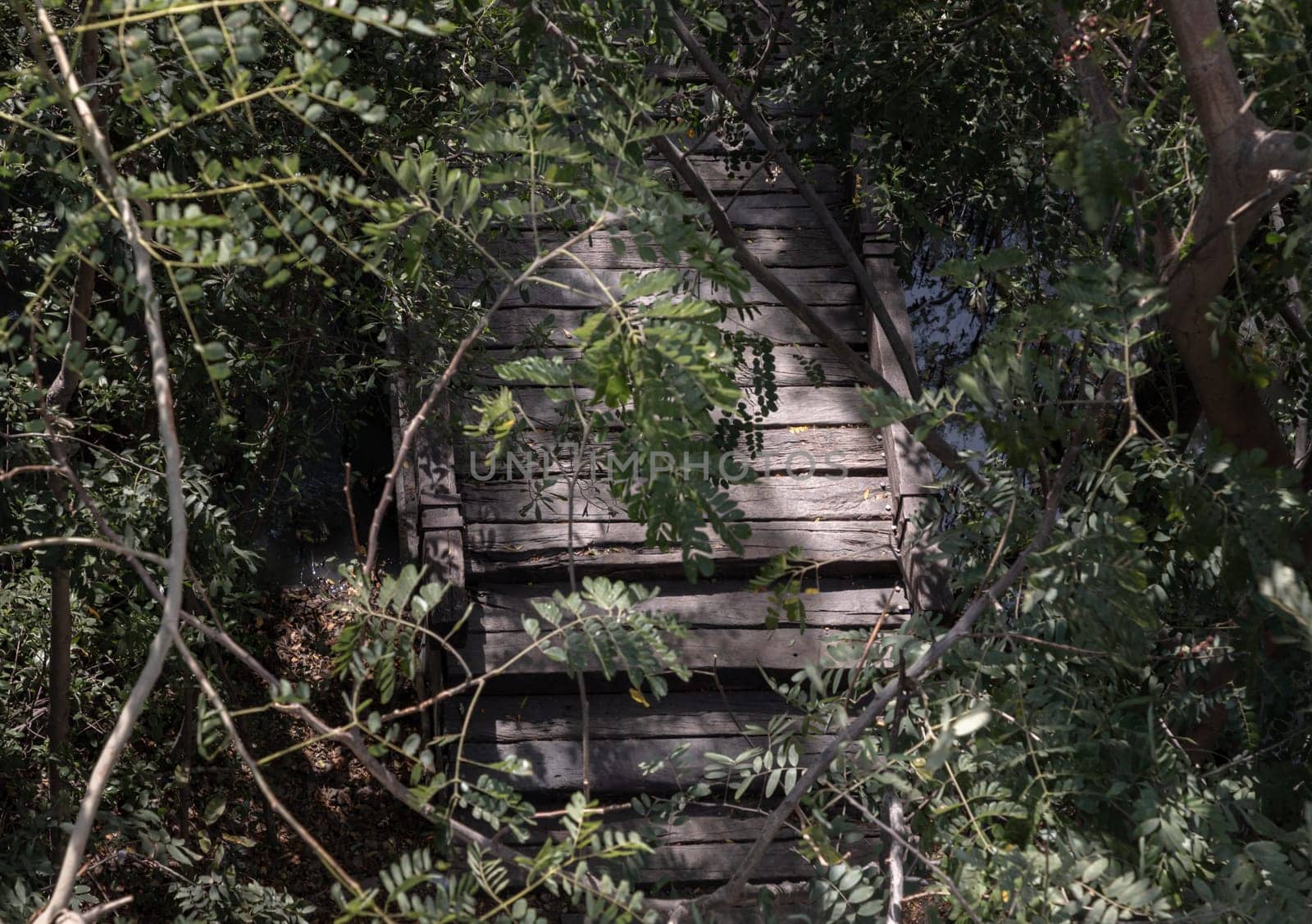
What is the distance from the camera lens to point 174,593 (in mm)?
1272

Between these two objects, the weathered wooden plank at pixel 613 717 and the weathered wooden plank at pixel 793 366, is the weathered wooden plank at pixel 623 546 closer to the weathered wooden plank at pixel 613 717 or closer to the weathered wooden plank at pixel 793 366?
the weathered wooden plank at pixel 613 717

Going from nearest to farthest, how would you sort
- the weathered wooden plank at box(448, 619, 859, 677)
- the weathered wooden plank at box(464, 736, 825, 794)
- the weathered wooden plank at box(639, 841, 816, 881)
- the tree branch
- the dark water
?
the tree branch < the weathered wooden plank at box(639, 841, 816, 881) < the weathered wooden plank at box(464, 736, 825, 794) < the weathered wooden plank at box(448, 619, 859, 677) < the dark water

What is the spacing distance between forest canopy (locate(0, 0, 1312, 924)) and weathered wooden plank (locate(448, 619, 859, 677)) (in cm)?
10

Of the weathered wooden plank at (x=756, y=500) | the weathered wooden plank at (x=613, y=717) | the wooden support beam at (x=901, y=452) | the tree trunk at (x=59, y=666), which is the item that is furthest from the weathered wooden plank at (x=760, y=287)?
the tree trunk at (x=59, y=666)

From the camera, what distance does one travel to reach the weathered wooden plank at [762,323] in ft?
16.2

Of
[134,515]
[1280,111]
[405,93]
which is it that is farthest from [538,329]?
[1280,111]

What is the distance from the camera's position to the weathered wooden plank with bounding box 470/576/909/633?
13.8 feet

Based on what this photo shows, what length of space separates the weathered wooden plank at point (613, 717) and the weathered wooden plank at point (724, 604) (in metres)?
0.26

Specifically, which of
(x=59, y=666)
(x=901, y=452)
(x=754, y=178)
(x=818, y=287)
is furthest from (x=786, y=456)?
(x=59, y=666)

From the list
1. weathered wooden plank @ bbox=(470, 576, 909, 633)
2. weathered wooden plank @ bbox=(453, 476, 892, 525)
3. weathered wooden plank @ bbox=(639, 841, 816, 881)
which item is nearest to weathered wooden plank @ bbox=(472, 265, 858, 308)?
weathered wooden plank @ bbox=(453, 476, 892, 525)

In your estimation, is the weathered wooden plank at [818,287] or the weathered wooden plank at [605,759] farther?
the weathered wooden plank at [818,287]

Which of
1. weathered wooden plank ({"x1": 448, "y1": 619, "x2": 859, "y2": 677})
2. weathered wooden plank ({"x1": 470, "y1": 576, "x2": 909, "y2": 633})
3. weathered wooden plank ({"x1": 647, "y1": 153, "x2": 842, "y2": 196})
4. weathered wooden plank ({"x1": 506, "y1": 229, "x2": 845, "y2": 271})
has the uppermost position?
weathered wooden plank ({"x1": 647, "y1": 153, "x2": 842, "y2": 196})

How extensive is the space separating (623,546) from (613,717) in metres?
0.62

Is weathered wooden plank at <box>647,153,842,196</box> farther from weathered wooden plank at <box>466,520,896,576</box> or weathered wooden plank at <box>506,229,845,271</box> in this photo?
weathered wooden plank at <box>466,520,896,576</box>
